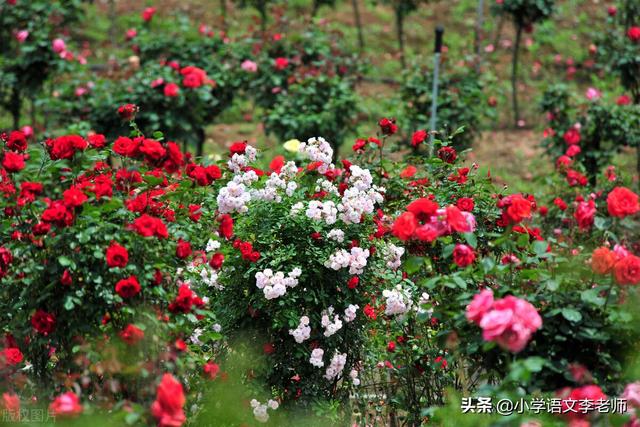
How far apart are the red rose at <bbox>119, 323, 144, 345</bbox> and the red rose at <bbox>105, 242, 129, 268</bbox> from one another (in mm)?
185

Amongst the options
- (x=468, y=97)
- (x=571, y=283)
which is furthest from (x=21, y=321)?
(x=468, y=97)

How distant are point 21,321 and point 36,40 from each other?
4494mm

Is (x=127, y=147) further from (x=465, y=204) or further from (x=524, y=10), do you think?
(x=524, y=10)

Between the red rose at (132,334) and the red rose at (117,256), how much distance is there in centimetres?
18

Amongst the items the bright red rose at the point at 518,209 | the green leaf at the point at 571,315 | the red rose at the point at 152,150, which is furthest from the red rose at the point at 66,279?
the green leaf at the point at 571,315

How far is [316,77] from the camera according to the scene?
6477 mm

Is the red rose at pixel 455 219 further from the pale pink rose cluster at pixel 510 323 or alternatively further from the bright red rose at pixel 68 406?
the bright red rose at pixel 68 406

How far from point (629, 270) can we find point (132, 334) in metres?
1.42

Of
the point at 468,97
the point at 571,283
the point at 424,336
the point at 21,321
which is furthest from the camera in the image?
the point at 468,97

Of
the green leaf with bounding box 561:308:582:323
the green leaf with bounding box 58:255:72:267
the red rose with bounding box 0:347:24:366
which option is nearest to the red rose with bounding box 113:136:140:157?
the green leaf with bounding box 58:255:72:267

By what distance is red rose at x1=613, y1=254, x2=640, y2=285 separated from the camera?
7.45ft

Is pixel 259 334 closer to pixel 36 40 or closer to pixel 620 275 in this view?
pixel 620 275

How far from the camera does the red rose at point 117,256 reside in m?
2.32

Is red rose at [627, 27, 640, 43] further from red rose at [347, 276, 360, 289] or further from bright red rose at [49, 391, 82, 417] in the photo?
bright red rose at [49, 391, 82, 417]
